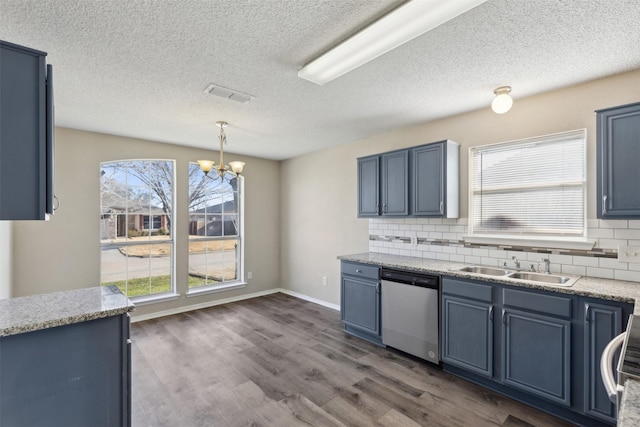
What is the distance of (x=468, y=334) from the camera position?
8.61ft

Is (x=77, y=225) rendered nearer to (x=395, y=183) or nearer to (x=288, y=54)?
(x=288, y=54)

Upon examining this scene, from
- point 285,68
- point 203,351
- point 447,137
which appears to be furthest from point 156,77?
point 447,137

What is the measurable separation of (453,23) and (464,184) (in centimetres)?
191

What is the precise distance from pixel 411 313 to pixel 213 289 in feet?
10.8

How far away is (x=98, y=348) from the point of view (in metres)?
1.71

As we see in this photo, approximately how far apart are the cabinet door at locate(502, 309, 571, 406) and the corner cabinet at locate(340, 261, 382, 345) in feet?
4.21

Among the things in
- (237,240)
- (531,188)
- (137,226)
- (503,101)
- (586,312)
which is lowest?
(586,312)

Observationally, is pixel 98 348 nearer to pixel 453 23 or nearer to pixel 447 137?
pixel 453 23

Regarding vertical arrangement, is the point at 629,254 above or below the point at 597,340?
above

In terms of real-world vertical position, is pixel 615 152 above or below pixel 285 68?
below

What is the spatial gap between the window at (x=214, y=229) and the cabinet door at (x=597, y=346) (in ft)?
15.3

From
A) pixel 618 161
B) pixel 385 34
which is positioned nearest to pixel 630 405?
pixel 385 34

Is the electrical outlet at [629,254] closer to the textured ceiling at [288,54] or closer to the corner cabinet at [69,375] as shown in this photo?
the textured ceiling at [288,54]

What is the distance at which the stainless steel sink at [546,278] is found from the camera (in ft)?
7.91
